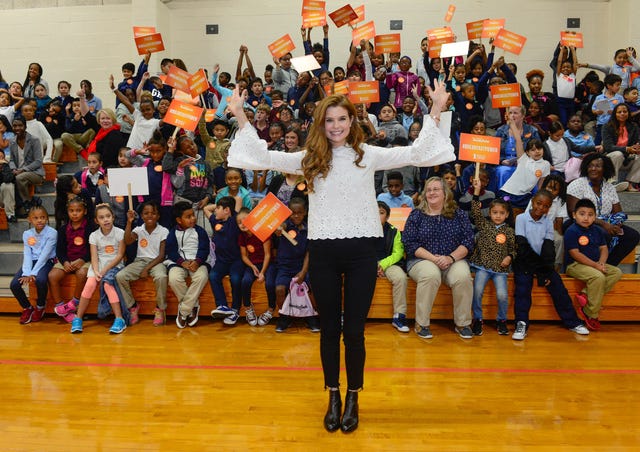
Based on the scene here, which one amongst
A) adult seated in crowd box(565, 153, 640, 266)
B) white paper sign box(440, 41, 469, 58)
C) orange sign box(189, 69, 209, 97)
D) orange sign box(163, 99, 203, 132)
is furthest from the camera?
white paper sign box(440, 41, 469, 58)

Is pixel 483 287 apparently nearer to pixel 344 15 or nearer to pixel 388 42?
pixel 388 42

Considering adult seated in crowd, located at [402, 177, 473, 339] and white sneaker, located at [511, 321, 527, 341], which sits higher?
adult seated in crowd, located at [402, 177, 473, 339]

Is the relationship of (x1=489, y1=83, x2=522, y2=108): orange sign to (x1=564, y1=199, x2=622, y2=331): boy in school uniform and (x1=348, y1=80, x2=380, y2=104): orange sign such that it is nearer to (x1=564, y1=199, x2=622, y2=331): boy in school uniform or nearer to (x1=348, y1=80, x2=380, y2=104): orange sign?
(x1=348, y1=80, x2=380, y2=104): orange sign

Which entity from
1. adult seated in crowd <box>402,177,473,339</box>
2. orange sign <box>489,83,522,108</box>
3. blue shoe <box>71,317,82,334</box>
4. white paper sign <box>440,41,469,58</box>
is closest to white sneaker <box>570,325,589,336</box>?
adult seated in crowd <box>402,177,473,339</box>

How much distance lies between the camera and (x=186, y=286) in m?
4.69

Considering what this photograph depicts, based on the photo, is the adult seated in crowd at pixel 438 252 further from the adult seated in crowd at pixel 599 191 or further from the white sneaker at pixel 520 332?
the adult seated in crowd at pixel 599 191

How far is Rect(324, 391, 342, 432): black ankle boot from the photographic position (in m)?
2.74

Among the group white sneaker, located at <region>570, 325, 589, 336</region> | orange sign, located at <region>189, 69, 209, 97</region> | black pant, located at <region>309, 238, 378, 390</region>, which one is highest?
orange sign, located at <region>189, 69, 209, 97</region>

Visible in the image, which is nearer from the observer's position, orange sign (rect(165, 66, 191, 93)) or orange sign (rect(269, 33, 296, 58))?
orange sign (rect(165, 66, 191, 93))

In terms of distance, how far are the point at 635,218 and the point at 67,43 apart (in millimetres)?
9814

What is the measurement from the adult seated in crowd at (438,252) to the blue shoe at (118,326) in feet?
7.55

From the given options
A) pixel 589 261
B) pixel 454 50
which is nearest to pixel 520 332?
pixel 589 261

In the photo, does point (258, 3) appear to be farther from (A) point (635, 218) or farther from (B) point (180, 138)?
(A) point (635, 218)

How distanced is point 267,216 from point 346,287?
5.13 ft
